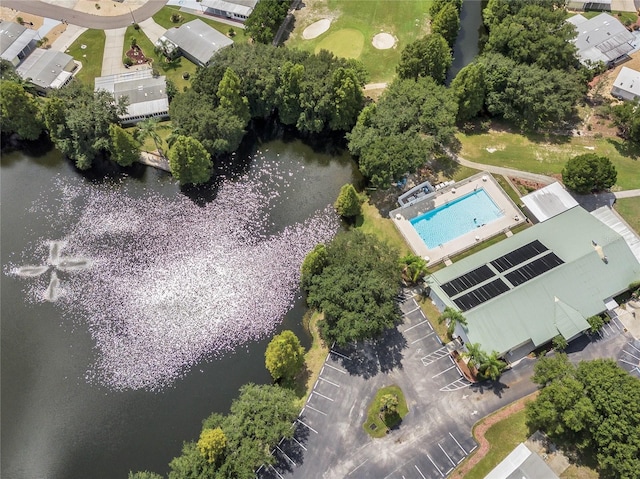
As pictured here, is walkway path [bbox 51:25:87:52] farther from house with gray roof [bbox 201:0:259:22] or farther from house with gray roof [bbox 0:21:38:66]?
house with gray roof [bbox 201:0:259:22]

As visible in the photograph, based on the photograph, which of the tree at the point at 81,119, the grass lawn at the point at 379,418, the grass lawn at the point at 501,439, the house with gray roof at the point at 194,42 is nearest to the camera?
the grass lawn at the point at 501,439

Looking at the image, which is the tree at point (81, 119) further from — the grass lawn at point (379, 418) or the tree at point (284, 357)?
the grass lawn at point (379, 418)

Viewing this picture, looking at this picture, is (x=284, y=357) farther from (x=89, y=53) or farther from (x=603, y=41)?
(x=603, y=41)

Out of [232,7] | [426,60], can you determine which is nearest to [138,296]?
[426,60]

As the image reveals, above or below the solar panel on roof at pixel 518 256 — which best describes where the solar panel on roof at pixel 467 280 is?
below

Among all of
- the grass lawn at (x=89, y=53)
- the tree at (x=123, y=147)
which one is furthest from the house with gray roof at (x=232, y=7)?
the tree at (x=123, y=147)

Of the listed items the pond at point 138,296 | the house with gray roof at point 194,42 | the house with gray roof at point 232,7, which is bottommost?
the pond at point 138,296

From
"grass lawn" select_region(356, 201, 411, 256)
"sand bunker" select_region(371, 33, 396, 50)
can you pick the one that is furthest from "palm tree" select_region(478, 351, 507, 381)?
"sand bunker" select_region(371, 33, 396, 50)

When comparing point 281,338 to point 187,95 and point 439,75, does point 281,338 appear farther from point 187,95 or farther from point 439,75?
point 439,75
